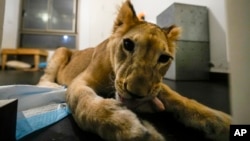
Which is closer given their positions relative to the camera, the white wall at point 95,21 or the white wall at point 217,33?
the white wall at point 217,33

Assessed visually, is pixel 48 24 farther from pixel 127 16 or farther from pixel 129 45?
pixel 129 45

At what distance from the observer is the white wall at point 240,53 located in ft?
1.19

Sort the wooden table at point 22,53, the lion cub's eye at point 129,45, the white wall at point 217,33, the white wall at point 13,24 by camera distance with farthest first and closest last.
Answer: the white wall at point 13,24 → the wooden table at point 22,53 → the white wall at point 217,33 → the lion cub's eye at point 129,45

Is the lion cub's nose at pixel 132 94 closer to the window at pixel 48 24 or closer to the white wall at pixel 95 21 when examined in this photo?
the white wall at pixel 95 21

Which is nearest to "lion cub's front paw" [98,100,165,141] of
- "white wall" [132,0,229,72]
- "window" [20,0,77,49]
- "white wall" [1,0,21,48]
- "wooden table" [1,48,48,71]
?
"white wall" [132,0,229,72]

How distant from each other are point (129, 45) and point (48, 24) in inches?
241

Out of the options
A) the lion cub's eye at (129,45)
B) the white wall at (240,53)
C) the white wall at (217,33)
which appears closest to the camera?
the white wall at (240,53)

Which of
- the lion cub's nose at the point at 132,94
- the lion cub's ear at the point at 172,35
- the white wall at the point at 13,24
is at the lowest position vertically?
the lion cub's nose at the point at 132,94

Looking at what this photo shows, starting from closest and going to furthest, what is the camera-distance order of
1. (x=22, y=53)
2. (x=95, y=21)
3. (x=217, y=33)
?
1. (x=217, y=33)
2. (x=22, y=53)
3. (x=95, y=21)

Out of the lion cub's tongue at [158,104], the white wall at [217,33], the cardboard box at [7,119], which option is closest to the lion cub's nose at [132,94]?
the lion cub's tongue at [158,104]

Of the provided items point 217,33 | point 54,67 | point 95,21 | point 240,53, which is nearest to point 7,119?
point 240,53

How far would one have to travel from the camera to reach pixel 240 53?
365 millimetres

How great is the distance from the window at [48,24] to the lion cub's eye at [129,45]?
18.5ft

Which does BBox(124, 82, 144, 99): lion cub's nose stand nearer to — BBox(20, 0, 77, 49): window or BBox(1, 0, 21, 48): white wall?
BBox(1, 0, 21, 48): white wall
